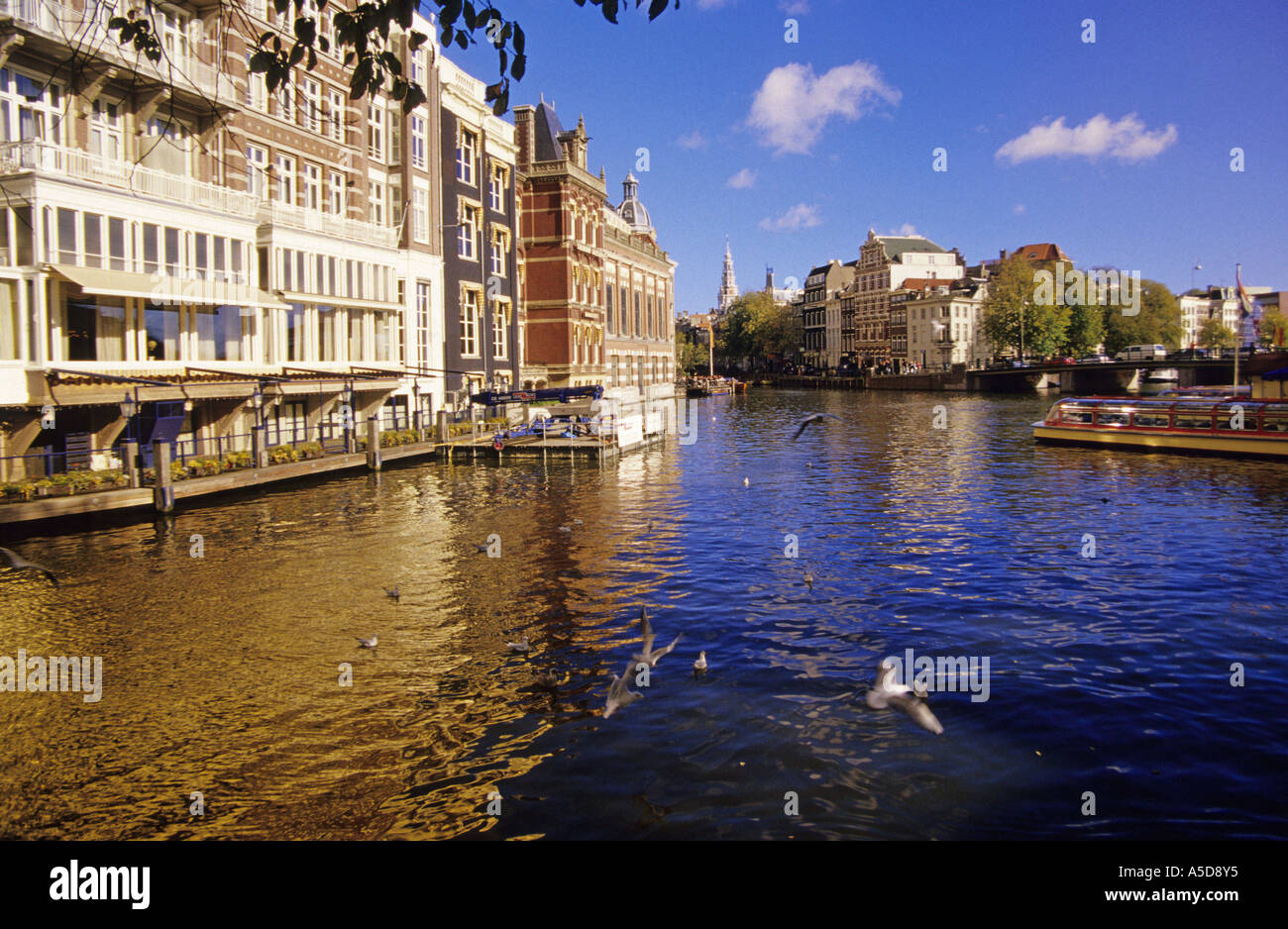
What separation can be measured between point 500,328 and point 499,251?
16.0 feet

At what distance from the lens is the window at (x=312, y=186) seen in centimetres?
3972


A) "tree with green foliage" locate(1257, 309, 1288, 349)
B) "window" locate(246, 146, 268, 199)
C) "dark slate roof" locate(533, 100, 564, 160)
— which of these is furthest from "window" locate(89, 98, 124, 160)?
"tree with green foliage" locate(1257, 309, 1288, 349)

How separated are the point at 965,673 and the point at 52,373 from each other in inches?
987

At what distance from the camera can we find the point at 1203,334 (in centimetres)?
17088

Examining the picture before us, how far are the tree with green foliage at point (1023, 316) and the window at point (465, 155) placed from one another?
259ft

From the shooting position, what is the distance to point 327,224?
39719 millimetres

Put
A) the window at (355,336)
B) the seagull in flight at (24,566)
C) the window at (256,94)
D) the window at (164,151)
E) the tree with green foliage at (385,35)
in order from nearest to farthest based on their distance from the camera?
1. the tree with green foliage at (385,35)
2. the seagull in flight at (24,566)
3. the window at (164,151)
4. the window at (256,94)
5. the window at (355,336)

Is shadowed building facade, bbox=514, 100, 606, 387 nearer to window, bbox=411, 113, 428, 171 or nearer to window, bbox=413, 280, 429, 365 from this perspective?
window, bbox=413, 280, 429, 365

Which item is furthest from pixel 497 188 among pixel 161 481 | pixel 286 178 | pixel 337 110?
pixel 161 481

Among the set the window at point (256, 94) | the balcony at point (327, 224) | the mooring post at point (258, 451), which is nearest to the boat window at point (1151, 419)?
the balcony at point (327, 224)

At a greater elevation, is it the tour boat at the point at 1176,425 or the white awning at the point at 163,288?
the white awning at the point at 163,288

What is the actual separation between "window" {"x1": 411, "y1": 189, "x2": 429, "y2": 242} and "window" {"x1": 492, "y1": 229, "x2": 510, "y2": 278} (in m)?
7.74

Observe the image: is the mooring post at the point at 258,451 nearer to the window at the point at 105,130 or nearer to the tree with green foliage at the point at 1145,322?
the window at the point at 105,130

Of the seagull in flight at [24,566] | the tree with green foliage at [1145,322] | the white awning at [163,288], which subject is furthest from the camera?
the tree with green foliage at [1145,322]
